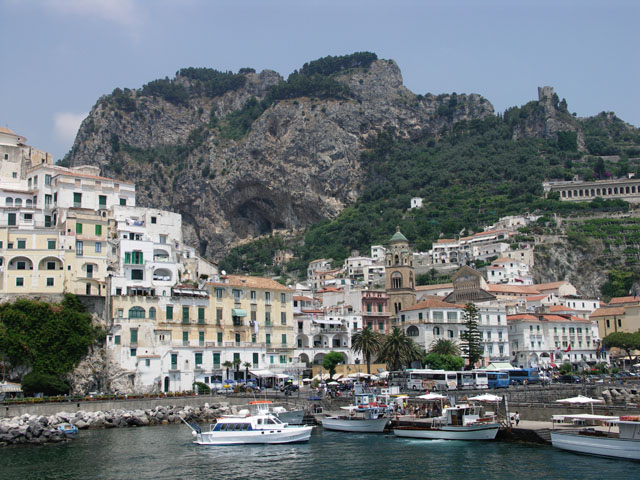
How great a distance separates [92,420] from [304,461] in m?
20.6

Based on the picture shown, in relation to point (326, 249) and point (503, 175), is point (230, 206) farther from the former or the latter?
point (503, 175)

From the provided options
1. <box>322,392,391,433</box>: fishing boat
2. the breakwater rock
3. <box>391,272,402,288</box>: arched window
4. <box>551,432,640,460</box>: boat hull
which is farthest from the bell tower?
<box>551,432,640,460</box>: boat hull

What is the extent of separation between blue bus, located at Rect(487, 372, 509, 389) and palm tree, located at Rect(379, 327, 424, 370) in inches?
340

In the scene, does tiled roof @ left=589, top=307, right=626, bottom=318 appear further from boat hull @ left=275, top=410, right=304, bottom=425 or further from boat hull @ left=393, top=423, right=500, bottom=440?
boat hull @ left=275, top=410, right=304, bottom=425

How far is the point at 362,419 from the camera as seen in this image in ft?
166

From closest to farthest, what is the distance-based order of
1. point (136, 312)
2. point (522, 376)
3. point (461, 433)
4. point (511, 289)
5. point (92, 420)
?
point (461, 433) < point (92, 420) < point (136, 312) < point (522, 376) < point (511, 289)

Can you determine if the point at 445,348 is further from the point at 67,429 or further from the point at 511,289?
the point at 67,429

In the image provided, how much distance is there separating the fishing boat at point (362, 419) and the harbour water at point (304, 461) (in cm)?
288

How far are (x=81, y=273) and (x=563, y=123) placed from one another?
539ft

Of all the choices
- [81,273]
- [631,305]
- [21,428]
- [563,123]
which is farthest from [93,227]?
[563,123]

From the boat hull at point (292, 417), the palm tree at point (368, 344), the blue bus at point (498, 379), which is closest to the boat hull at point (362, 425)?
the boat hull at point (292, 417)

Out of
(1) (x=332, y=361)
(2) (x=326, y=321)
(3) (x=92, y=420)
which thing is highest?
(2) (x=326, y=321)

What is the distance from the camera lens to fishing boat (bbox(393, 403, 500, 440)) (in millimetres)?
44906

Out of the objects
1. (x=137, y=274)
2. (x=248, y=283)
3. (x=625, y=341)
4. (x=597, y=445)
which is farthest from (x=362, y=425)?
(x=625, y=341)
